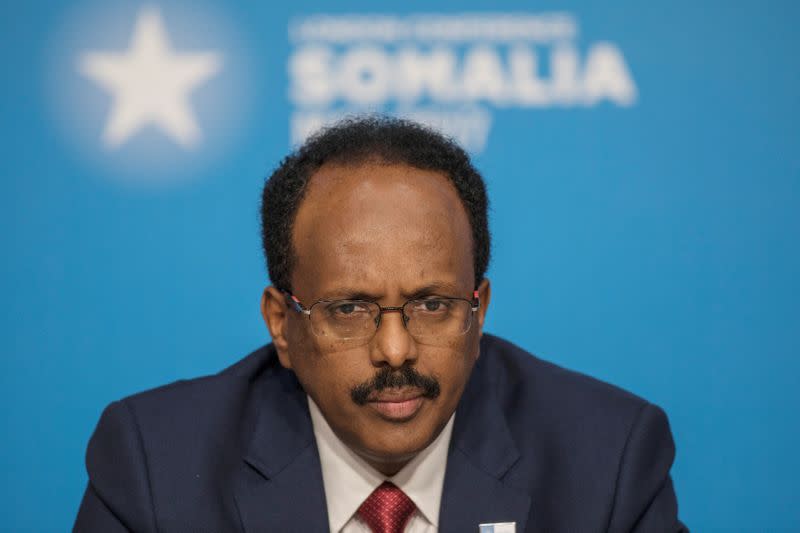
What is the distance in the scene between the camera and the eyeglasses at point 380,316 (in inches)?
65.1

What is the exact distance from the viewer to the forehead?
164 cm

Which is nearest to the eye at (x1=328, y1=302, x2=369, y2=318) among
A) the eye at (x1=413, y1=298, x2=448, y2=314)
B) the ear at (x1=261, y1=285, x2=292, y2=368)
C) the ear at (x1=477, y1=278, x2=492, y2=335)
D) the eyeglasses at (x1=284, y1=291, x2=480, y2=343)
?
the eyeglasses at (x1=284, y1=291, x2=480, y2=343)

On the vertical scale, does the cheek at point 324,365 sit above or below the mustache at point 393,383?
above

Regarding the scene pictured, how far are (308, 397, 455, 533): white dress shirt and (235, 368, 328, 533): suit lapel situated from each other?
0.12ft

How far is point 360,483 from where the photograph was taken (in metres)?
1.87

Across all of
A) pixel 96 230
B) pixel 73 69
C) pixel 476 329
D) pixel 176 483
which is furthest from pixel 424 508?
pixel 73 69

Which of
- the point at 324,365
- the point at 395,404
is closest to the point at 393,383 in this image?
the point at 395,404

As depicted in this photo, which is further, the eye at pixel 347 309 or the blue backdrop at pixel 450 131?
the blue backdrop at pixel 450 131

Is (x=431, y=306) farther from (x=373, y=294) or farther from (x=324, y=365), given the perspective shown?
(x=324, y=365)

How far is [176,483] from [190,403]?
0.71 feet

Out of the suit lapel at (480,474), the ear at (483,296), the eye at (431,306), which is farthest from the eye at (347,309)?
the suit lapel at (480,474)

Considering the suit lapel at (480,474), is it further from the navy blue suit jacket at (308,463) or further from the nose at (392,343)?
the nose at (392,343)

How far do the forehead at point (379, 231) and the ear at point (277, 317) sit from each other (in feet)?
0.42

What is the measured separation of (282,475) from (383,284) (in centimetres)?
54
